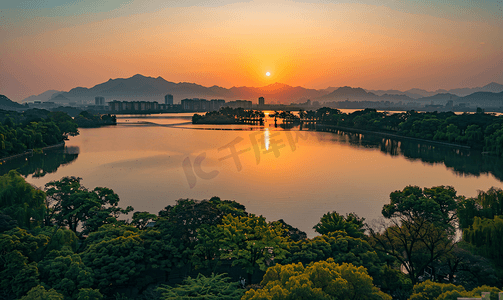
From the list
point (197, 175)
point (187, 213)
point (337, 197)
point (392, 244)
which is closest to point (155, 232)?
point (187, 213)

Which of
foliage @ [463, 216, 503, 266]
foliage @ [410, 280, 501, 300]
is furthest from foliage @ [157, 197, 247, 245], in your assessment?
foliage @ [463, 216, 503, 266]

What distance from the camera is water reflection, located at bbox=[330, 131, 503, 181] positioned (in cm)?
2917

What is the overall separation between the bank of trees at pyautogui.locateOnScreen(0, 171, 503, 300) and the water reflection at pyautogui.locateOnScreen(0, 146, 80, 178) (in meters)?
17.2

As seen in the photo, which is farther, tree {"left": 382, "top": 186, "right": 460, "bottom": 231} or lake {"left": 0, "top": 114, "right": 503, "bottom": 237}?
lake {"left": 0, "top": 114, "right": 503, "bottom": 237}

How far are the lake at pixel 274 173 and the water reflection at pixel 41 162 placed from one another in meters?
0.08

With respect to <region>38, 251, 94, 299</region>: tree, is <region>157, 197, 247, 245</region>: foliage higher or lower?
higher

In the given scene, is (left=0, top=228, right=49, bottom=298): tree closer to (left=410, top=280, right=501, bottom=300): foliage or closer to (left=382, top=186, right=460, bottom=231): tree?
(left=410, top=280, right=501, bottom=300): foliage

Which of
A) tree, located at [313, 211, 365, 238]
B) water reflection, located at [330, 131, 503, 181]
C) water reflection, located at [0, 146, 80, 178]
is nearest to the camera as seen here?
tree, located at [313, 211, 365, 238]

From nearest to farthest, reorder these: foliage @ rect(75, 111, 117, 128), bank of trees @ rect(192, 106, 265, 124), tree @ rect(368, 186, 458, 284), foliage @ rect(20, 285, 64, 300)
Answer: foliage @ rect(20, 285, 64, 300)
tree @ rect(368, 186, 458, 284)
foliage @ rect(75, 111, 117, 128)
bank of trees @ rect(192, 106, 265, 124)

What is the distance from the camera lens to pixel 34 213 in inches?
479

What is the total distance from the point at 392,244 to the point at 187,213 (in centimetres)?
726

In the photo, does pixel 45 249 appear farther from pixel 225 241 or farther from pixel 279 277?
pixel 279 277

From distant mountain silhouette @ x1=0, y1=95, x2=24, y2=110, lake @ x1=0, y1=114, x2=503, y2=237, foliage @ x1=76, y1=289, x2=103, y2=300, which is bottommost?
lake @ x1=0, y1=114, x2=503, y2=237

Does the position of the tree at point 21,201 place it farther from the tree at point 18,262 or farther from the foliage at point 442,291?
the foliage at point 442,291
